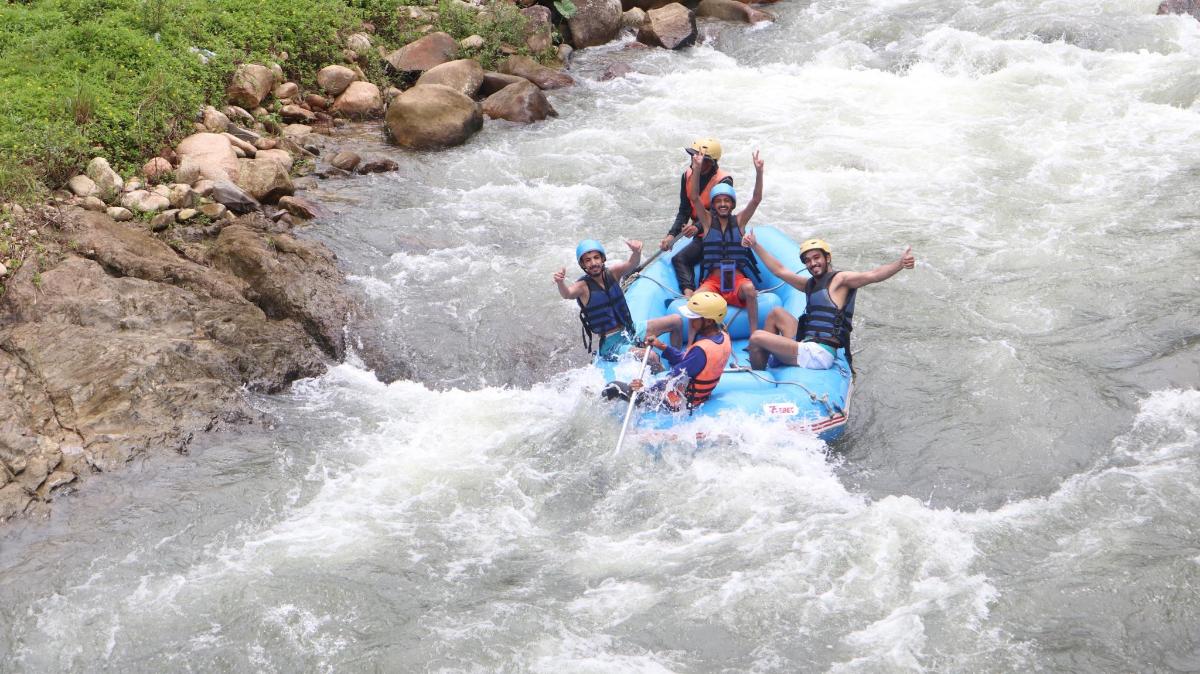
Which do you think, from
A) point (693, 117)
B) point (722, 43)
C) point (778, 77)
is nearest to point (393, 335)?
point (693, 117)

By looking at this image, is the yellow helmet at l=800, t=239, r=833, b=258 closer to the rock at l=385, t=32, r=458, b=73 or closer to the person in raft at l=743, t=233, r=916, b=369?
the person in raft at l=743, t=233, r=916, b=369

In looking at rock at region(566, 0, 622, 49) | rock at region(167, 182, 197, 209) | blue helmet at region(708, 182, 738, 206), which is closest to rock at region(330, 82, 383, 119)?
rock at region(167, 182, 197, 209)

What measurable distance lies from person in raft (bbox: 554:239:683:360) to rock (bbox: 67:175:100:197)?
4285mm

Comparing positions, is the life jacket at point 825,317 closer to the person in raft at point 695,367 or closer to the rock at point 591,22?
the person in raft at point 695,367

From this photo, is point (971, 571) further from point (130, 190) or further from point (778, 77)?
point (778, 77)

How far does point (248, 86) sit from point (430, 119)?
6.38ft

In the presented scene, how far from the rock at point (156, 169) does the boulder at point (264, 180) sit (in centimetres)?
63

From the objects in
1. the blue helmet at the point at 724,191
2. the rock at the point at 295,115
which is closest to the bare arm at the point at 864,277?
the blue helmet at the point at 724,191

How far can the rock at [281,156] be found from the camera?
1083 cm

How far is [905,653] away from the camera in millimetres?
5402

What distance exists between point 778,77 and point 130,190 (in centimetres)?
808

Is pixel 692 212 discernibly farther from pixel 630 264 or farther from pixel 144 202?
pixel 144 202

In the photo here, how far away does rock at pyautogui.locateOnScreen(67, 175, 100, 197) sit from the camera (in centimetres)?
918

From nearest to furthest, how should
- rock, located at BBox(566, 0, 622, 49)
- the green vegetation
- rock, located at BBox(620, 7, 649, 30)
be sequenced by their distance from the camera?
the green vegetation
rock, located at BBox(566, 0, 622, 49)
rock, located at BBox(620, 7, 649, 30)
